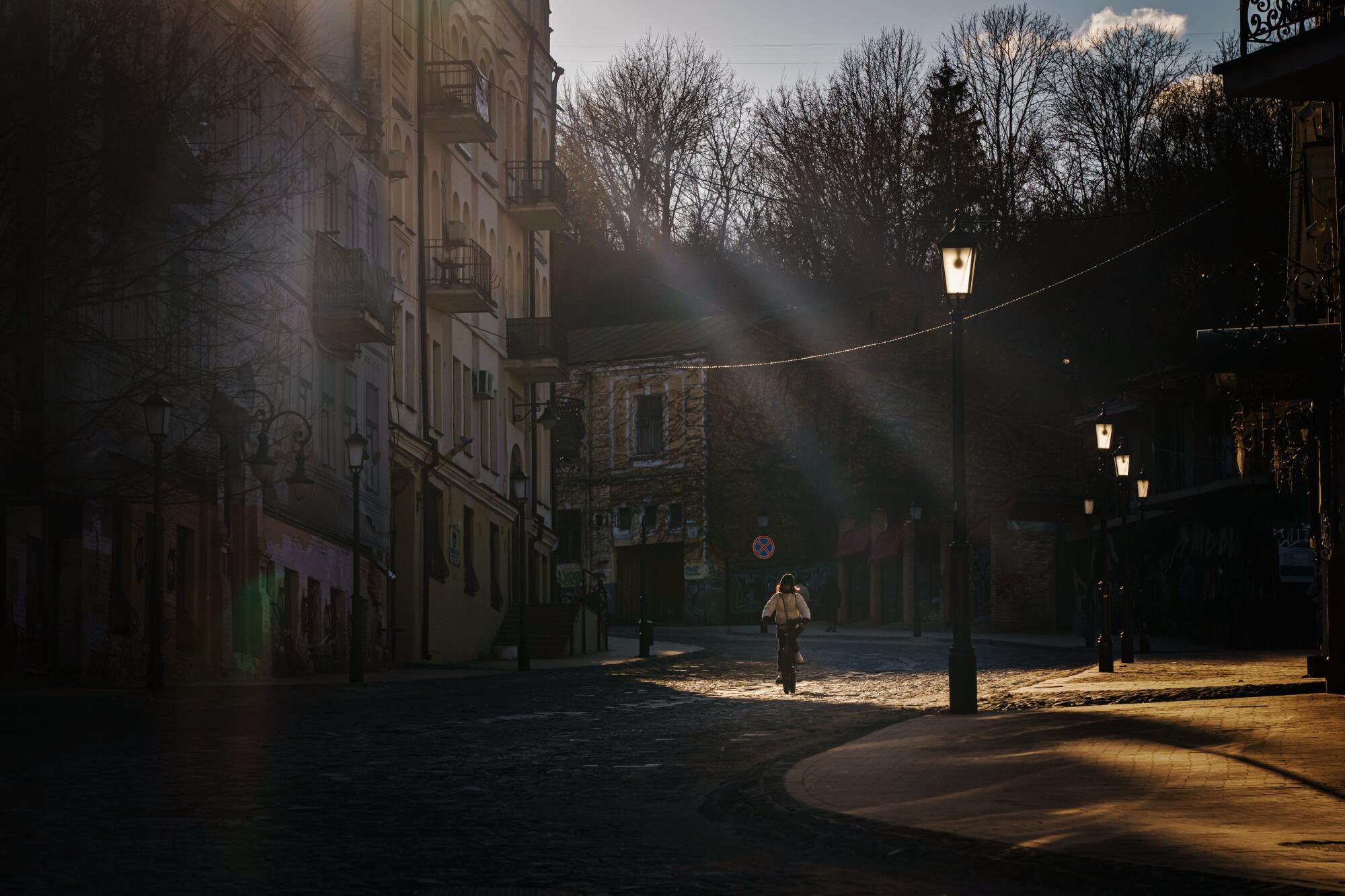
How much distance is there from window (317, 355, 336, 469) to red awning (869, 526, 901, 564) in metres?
27.8

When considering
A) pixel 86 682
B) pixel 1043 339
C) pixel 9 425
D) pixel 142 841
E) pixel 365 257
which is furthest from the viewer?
pixel 1043 339

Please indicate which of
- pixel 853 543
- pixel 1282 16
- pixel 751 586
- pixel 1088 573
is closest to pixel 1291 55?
pixel 1282 16

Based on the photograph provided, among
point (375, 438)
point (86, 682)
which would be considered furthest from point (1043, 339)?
point (86, 682)

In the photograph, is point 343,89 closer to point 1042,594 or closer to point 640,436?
point 1042,594

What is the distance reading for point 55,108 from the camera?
55.8 ft

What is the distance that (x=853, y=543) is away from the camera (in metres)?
62.0

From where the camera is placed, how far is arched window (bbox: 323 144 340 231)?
3203cm

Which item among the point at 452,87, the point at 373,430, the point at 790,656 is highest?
the point at 452,87

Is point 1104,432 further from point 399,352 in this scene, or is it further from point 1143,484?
point 399,352

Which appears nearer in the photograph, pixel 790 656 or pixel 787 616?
pixel 790 656

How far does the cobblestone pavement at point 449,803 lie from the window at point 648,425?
43220 mm

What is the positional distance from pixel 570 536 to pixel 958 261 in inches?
1980

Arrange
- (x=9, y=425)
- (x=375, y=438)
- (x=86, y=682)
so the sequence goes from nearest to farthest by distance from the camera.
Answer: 1. (x=9, y=425)
2. (x=86, y=682)
3. (x=375, y=438)

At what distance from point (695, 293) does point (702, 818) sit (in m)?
59.2
